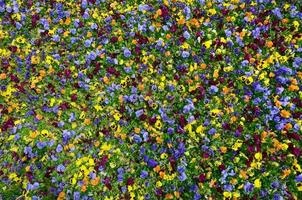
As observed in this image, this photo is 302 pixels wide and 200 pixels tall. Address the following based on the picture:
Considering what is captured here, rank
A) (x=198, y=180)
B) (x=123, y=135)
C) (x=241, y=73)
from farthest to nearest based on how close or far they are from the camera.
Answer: (x=241, y=73) → (x=123, y=135) → (x=198, y=180)

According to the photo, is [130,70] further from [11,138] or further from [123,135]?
[11,138]

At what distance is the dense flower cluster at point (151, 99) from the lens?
6.57 metres

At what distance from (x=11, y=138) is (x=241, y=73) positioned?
3.95 metres

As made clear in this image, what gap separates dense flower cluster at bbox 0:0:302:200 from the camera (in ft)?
→ 21.6

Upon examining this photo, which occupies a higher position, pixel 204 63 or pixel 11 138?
pixel 204 63

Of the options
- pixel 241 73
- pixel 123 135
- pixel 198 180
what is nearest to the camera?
pixel 198 180

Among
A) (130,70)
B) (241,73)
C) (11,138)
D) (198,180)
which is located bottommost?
(11,138)

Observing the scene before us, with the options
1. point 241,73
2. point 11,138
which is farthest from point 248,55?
point 11,138

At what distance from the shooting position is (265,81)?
737 centimetres

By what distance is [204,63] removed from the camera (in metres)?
7.82

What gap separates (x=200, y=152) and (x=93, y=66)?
8.44 ft

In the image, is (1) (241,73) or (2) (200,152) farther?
(1) (241,73)

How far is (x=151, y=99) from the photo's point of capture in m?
7.36

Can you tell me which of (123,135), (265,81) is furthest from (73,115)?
(265,81)
